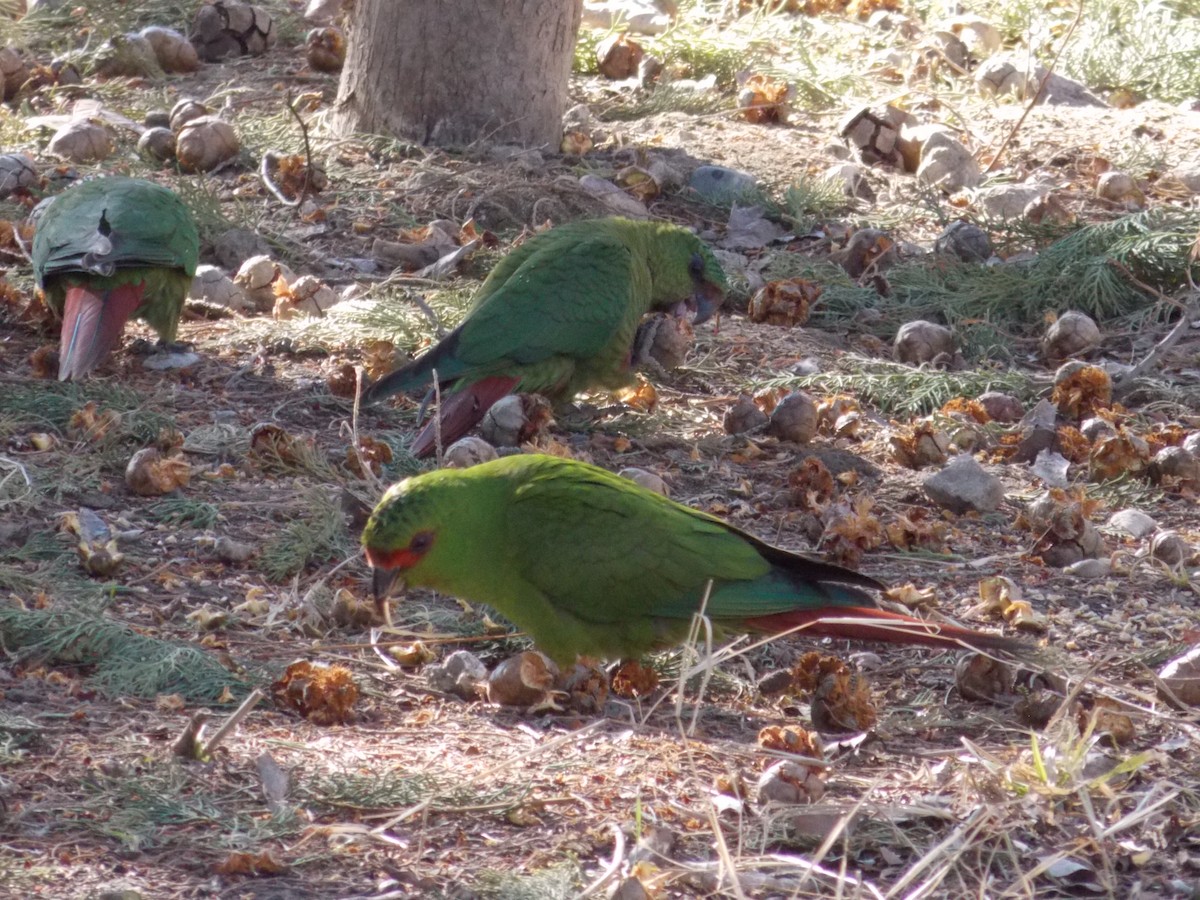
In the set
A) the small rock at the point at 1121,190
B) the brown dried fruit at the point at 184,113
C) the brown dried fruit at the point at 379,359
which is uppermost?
the small rock at the point at 1121,190

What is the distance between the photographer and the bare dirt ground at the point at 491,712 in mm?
2412

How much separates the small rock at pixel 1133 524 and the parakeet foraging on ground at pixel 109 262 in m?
3.03

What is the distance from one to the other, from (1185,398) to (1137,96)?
3316 mm

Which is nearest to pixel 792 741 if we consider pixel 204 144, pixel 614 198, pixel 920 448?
pixel 920 448

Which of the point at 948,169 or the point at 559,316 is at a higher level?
the point at 948,169

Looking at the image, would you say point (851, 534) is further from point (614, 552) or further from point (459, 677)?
point (459, 677)

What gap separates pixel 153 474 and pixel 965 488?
2.25 m

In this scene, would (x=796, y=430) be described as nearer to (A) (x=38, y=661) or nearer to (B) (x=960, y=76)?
(A) (x=38, y=661)

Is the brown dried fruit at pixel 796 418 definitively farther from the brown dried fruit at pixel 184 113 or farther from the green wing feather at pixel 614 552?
the brown dried fruit at pixel 184 113

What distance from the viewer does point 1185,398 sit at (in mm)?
4766

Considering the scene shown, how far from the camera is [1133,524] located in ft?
12.9

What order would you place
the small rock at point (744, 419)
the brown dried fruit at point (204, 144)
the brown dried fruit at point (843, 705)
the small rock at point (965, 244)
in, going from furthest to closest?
the brown dried fruit at point (204, 144) → the small rock at point (965, 244) → the small rock at point (744, 419) → the brown dried fruit at point (843, 705)

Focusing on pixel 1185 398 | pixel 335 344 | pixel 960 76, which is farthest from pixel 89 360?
pixel 960 76

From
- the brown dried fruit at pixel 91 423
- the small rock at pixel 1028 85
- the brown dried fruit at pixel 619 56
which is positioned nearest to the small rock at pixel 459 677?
the brown dried fruit at pixel 91 423
